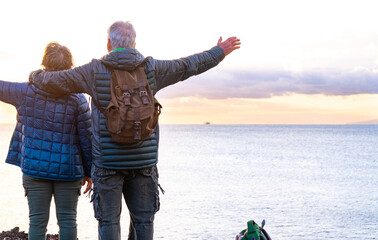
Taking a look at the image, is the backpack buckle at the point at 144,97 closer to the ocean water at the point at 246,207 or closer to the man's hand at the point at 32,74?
the man's hand at the point at 32,74

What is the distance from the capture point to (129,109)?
3.42 m

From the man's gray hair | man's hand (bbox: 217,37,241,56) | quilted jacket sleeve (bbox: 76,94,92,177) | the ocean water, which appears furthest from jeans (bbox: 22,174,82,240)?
the ocean water

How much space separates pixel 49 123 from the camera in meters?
3.93

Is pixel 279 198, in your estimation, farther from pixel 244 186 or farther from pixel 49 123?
pixel 49 123

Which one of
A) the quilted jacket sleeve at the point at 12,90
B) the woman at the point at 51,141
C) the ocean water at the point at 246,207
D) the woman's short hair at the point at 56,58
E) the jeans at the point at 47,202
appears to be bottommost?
the ocean water at the point at 246,207

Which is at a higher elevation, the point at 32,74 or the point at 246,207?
the point at 32,74

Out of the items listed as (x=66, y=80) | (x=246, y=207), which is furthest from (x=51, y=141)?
(x=246, y=207)

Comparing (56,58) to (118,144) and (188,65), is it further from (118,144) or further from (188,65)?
(188,65)

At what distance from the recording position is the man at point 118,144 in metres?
3.47

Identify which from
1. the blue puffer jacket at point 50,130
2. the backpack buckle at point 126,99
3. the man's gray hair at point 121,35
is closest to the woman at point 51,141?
the blue puffer jacket at point 50,130

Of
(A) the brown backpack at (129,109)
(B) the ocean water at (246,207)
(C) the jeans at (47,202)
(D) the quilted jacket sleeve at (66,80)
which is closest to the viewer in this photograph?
(A) the brown backpack at (129,109)

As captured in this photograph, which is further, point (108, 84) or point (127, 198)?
point (127, 198)

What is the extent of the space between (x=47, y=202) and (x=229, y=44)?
200 cm

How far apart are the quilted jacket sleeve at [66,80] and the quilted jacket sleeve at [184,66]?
52cm
